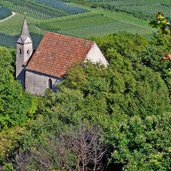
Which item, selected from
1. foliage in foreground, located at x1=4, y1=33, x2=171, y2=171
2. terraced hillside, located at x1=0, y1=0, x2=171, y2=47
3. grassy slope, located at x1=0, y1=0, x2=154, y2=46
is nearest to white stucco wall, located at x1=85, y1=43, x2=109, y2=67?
foliage in foreground, located at x1=4, y1=33, x2=171, y2=171

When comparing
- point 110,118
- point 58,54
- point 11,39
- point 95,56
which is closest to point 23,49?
point 58,54

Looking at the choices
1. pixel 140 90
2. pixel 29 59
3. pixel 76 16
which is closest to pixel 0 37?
pixel 76 16

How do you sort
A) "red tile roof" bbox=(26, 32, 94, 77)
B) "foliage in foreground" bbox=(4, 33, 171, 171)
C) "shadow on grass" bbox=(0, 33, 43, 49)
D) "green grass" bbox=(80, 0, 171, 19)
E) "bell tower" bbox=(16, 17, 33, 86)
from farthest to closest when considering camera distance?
"green grass" bbox=(80, 0, 171, 19), "shadow on grass" bbox=(0, 33, 43, 49), "bell tower" bbox=(16, 17, 33, 86), "red tile roof" bbox=(26, 32, 94, 77), "foliage in foreground" bbox=(4, 33, 171, 171)

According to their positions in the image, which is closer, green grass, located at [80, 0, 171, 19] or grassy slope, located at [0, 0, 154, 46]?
grassy slope, located at [0, 0, 154, 46]

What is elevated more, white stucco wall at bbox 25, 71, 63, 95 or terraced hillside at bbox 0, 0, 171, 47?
white stucco wall at bbox 25, 71, 63, 95

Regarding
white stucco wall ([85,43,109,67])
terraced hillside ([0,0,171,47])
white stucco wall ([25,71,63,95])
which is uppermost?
white stucco wall ([85,43,109,67])

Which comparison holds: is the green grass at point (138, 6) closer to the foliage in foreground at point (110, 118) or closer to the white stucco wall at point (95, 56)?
the foliage in foreground at point (110, 118)

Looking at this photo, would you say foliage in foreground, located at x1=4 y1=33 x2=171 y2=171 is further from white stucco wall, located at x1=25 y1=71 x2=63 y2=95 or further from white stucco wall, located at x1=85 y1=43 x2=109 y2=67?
white stucco wall, located at x1=25 y1=71 x2=63 y2=95

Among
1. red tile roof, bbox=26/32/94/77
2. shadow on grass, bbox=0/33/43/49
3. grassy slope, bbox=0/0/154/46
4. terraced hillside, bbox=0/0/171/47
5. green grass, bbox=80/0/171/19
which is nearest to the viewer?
red tile roof, bbox=26/32/94/77
